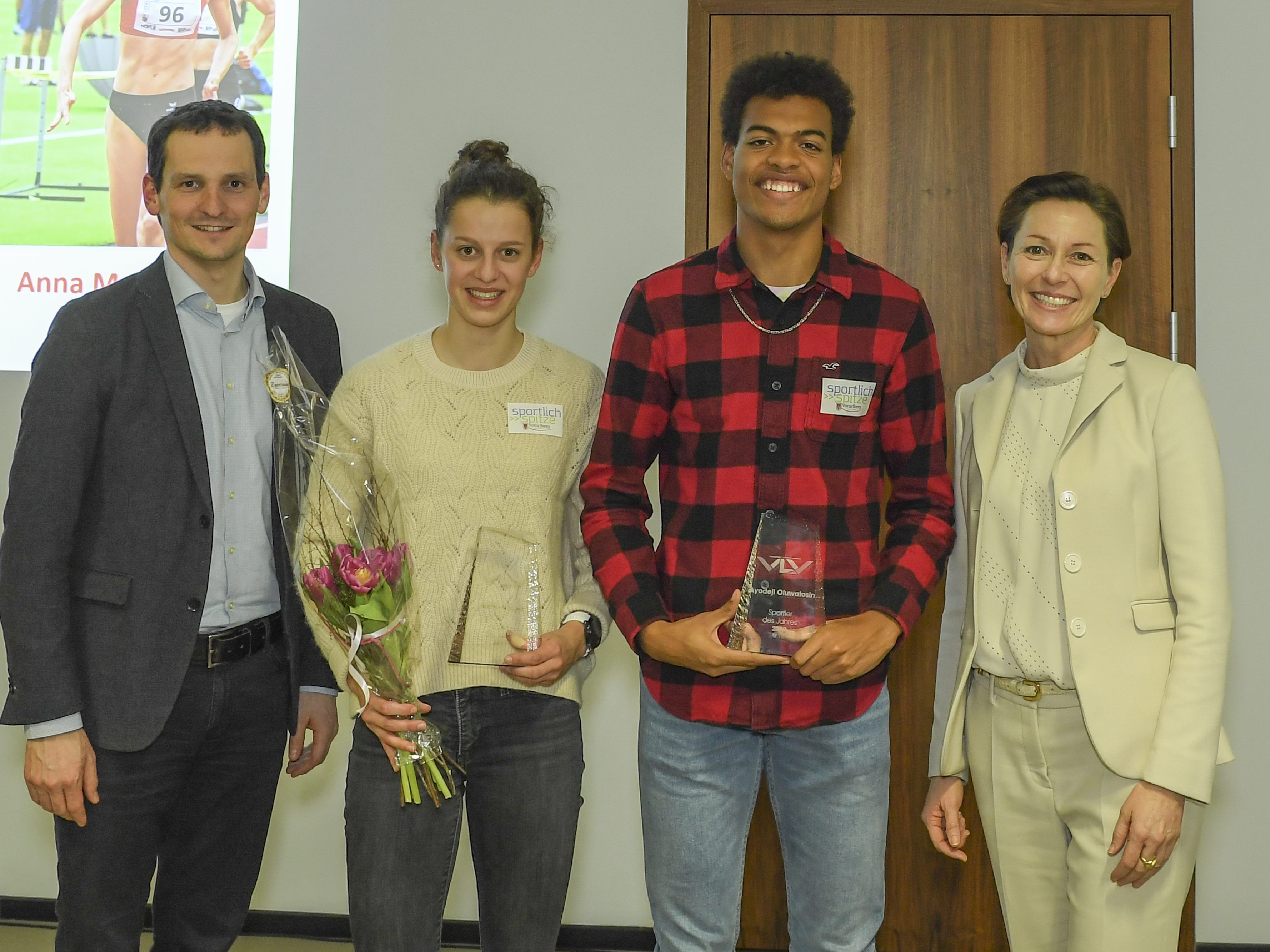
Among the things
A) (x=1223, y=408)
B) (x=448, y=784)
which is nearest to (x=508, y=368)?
(x=448, y=784)

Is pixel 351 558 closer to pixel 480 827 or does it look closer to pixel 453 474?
pixel 453 474

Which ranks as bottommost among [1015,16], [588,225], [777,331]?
[777,331]

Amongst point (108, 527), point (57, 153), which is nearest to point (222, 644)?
point (108, 527)

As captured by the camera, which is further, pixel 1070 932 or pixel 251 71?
pixel 251 71

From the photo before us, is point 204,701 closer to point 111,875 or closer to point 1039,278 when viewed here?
point 111,875

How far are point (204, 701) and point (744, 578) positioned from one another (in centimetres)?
100

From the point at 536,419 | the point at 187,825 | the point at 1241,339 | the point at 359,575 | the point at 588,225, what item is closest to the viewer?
the point at 359,575

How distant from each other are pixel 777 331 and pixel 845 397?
16 centimetres

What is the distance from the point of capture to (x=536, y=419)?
5.87 feet

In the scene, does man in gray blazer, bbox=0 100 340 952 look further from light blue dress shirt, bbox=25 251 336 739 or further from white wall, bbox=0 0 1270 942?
white wall, bbox=0 0 1270 942

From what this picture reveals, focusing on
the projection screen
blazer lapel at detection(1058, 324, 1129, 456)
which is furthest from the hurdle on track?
blazer lapel at detection(1058, 324, 1129, 456)

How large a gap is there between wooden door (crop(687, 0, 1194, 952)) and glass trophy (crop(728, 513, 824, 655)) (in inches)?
54.0

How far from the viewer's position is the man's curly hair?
1.73 metres

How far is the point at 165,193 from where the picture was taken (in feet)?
6.26
